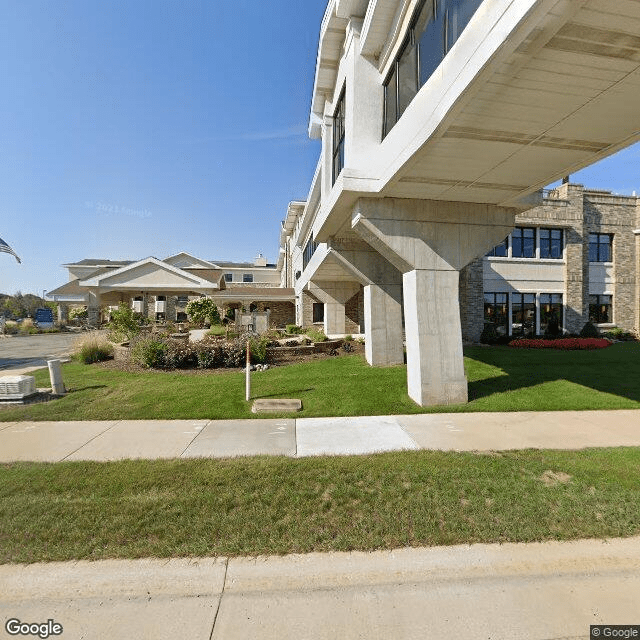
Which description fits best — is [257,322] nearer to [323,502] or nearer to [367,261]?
[367,261]

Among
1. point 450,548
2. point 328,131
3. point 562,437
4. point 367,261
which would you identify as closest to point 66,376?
point 367,261

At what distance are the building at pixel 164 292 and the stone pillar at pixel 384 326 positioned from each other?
16.7 metres

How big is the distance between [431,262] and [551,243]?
59.1ft

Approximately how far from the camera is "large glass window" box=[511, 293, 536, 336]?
67.7 ft

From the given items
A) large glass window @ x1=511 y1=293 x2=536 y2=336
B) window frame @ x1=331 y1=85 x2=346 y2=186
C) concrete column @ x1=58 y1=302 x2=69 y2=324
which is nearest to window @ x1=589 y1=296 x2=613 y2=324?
large glass window @ x1=511 y1=293 x2=536 y2=336

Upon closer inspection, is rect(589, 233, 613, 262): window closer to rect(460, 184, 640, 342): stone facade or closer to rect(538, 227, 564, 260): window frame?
rect(460, 184, 640, 342): stone facade

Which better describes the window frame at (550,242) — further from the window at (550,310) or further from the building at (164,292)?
the building at (164,292)

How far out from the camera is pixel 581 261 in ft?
68.7

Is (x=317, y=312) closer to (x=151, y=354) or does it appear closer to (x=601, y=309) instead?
(x=151, y=354)

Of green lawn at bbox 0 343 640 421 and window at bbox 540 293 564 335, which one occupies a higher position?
window at bbox 540 293 564 335

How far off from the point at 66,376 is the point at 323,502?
37.6 ft

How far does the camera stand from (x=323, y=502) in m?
3.80

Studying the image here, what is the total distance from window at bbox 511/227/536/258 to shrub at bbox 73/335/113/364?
2305 cm

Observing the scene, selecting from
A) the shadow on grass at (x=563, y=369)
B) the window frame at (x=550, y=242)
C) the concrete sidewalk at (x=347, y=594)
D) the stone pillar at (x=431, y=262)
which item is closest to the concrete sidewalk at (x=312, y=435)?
the stone pillar at (x=431, y=262)
